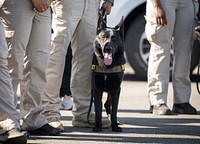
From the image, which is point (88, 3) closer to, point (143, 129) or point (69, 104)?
point (143, 129)

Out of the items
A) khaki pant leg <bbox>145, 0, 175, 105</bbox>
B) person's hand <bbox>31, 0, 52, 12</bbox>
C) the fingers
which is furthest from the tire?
person's hand <bbox>31, 0, 52, 12</bbox>

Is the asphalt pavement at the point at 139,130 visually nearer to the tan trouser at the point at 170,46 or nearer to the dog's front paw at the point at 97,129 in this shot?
the dog's front paw at the point at 97,129

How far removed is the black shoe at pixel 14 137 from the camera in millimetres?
5777

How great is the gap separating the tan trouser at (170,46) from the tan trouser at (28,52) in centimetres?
202

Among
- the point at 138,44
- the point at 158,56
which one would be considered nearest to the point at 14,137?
the point at 158,56

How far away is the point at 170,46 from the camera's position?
830cm

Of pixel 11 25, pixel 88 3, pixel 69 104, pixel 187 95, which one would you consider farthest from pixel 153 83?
pixel 11 25

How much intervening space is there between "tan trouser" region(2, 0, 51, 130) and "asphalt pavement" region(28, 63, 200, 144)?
0.92 feet

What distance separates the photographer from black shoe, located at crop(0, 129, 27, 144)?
578cm

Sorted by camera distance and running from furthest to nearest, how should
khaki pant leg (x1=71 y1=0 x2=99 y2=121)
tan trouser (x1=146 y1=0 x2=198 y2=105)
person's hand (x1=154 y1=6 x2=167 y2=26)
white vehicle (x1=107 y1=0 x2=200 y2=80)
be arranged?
white vehicle (x1=107 y1=0 x2=200 y2=80) → tan trouser (x1=146 y1=0 x2=198 y2=105) → person's hand (x1=154 y1=6 x2=167 y2=26) → khaki pant leg (x1=71 y1=0 x2=99 y2=121)

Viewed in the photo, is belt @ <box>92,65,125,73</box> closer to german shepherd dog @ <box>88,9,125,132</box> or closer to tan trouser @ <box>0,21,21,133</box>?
german shepherd dog @ <box>88,9,125,132</box>

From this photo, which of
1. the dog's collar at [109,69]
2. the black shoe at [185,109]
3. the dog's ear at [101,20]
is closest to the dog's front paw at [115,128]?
the dog's collar at [109,69]

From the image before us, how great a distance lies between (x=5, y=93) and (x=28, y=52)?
70 centimetres

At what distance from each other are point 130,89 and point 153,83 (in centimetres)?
229
